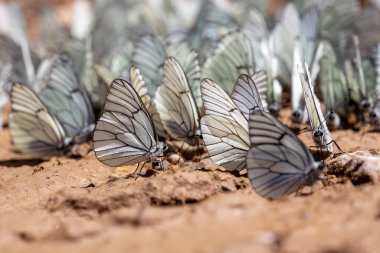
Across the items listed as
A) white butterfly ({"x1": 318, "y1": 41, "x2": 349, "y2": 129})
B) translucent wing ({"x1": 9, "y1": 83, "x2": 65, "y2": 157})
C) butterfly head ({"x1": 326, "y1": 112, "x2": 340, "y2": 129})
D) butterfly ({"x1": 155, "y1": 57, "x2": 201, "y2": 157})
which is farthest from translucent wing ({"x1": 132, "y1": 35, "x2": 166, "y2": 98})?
butterfly head ({"x1": 326, "y1": 112, "x2": 340, "y2": 129})

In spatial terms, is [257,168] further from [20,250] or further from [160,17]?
[160,17]

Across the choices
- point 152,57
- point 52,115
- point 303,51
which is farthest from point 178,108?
point 303,51

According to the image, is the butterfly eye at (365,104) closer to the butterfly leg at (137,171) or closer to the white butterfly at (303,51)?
the white butterfly at (303,51)

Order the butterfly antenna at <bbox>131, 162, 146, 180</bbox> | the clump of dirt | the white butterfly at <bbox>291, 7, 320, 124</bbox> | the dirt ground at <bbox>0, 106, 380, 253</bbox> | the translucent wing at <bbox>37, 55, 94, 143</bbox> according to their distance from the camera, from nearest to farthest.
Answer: the dirt ground at <bbox>0, 106, 380, 253</bbox> → the clump of dirt → the butterfly antenna at <bbox>131, 162, 146, 180</bbox> → the white butterfly at <bbox>291, 7, 320, 124</bbox> → the translucent wing at <bbox>37, 55, 94, 143</bbox>

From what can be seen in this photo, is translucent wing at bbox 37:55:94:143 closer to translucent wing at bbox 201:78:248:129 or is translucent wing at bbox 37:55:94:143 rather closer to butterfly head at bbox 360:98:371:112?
translucent wing at bbox 201:78:248:129

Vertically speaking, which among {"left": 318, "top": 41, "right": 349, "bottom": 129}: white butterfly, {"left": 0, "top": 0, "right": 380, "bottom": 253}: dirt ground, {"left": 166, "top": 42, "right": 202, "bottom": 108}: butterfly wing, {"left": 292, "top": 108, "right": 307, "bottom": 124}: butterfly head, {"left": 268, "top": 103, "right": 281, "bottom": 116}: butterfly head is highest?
{"left": 166, "top": 42, "right": 202, "bottom": 108}: butterfly wing

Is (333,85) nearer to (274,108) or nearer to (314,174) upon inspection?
(274,108)

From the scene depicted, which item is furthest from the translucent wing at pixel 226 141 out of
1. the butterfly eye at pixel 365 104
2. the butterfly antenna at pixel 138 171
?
the butterfly eye at pixel 365 104

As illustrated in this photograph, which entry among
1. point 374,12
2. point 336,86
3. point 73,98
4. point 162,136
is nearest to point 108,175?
point 162,136
